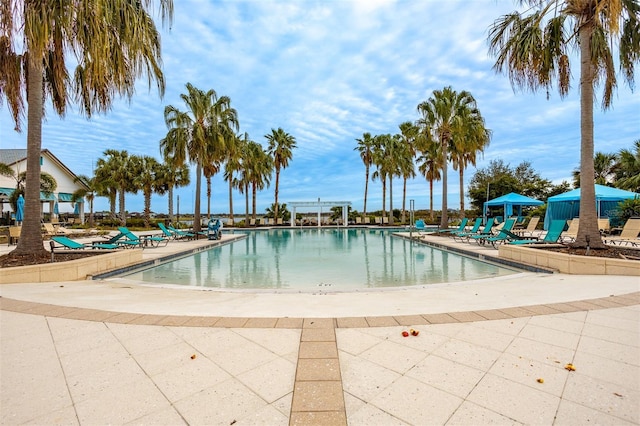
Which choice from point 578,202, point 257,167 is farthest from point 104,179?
point 578,202

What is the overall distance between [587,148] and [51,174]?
36255mm

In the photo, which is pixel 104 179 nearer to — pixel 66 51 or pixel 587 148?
pixel 66 51

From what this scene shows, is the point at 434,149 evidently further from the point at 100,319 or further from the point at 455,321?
the point at 100,319

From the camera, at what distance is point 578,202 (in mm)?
18125

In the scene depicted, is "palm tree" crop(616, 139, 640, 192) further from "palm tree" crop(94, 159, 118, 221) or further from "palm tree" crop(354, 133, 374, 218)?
"palm tree" crop(94, 159, 118, 221)

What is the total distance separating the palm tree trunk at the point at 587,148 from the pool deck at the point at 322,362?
371 centimetres

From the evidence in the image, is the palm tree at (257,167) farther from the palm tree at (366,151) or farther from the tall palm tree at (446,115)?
the tall palm tree at (446,115)

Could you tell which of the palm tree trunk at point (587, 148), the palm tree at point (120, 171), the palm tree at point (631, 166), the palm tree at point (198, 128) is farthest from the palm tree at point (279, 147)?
the palm tree trunk at point (587, 148)

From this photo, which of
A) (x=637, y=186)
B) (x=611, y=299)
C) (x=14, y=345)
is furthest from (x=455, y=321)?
(x=637, y=186)

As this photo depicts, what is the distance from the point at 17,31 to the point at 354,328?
8179 mm

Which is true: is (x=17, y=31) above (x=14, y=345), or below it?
above

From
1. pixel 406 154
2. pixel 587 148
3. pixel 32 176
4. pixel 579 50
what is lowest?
pixel 32 176

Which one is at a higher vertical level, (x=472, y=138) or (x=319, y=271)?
(x=472, y=138)

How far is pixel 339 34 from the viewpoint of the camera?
11.2 metres
